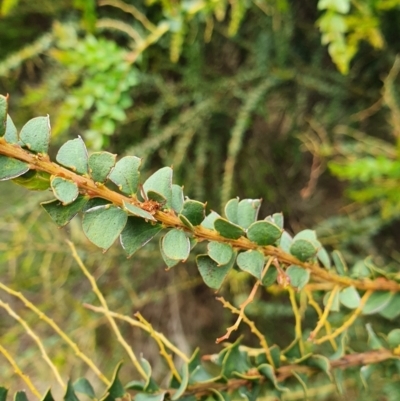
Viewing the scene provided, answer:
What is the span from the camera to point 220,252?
31 cm

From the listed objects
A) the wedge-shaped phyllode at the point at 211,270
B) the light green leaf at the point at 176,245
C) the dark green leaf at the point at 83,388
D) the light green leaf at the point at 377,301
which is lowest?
the dark green leaf at the point at 83,388

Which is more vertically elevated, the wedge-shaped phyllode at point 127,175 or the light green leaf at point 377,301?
the wedge-shaped phyllode at point 127,175

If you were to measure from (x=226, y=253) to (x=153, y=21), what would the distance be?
70 cm

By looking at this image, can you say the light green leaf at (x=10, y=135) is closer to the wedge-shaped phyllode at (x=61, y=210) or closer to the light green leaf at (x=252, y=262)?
the wedge-shaped phyllode at (x=61, y=210)

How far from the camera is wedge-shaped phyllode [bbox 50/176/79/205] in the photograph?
0.83 ft

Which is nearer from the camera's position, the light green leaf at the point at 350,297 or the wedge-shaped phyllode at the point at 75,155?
the wedge-shaped phyllode at the point at 75,155

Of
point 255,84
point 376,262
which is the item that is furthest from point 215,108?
point 376,262

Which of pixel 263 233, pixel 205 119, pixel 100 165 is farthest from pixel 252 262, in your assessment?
pixel 205 119

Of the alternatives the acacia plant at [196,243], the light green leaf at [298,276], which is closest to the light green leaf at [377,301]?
the acacia plant at [196,243]

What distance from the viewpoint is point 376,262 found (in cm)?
92

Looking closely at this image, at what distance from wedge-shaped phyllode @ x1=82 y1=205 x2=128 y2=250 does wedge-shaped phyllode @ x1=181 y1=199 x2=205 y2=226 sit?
4 centimetres

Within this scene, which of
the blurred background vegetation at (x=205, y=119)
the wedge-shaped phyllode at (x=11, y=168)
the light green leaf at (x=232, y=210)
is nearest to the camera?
the wedge-shaped phyllode at (x=11, y=168)

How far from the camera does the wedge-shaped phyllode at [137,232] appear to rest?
0.29 metres

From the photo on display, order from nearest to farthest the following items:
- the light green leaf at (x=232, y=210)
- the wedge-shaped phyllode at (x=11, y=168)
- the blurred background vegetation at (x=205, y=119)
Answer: the wedge-shaped phyllode at (x=11, y=168) < the light green leaf at (x=232, y=210) < the blurred background vegetation at (x=205, y=119)
